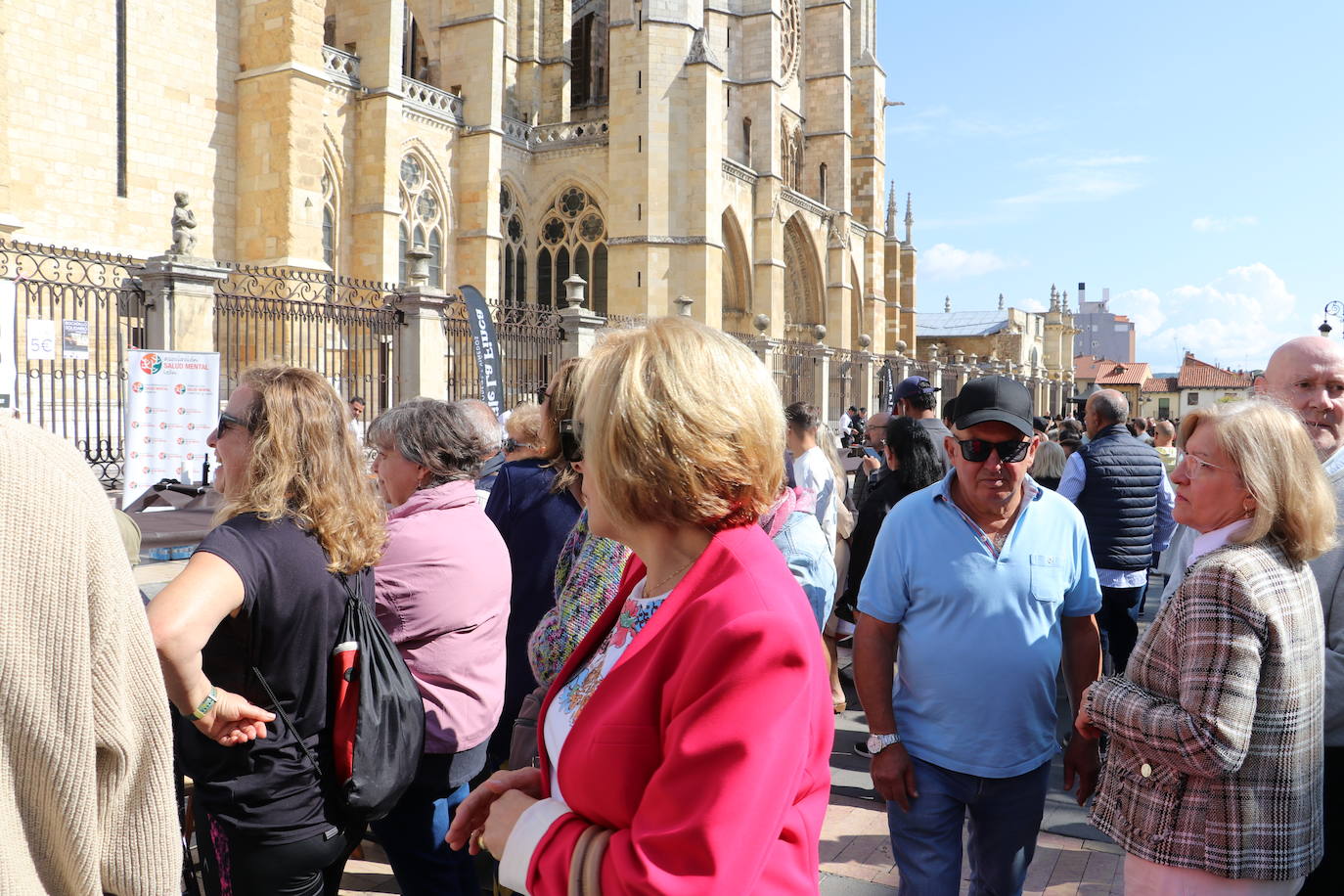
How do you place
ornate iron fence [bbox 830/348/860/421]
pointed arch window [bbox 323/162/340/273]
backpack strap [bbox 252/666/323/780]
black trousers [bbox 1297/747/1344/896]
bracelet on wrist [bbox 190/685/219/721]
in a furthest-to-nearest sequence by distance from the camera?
ornate iron fence [bbox 830/348/860/421] → pointed arch window [bbox 323/162/340/273] → black trousers [bbox 1297/747/1344/896] → backpack strap [bbox 252/666/323/780] → bracelet on wrist [bbox 190/685/219/721]

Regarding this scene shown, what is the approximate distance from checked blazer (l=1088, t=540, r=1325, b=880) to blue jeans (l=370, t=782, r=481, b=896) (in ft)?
6.01

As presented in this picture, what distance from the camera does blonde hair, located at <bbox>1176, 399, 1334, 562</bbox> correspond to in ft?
7.26

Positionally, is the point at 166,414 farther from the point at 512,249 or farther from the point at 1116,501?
the point at 512,249

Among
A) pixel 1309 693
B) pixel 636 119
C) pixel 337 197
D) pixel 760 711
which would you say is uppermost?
pixel 636 119

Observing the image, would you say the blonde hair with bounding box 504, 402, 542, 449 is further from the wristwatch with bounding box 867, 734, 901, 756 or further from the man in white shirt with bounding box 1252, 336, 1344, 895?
the man in white shirt with bounding box 1252, 336, 1344, 895

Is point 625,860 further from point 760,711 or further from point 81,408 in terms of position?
point 81,408

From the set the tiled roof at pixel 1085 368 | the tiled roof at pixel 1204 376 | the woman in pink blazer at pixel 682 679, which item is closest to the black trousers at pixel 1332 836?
the woman in pink blazer at pixel 682 679

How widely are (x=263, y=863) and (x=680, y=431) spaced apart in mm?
1612

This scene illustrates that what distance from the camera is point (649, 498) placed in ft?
4.49

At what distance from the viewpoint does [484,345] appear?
35.7 feet

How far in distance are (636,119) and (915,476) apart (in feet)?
65.5

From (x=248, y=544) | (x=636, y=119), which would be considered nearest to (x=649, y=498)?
(x=248, y=544)

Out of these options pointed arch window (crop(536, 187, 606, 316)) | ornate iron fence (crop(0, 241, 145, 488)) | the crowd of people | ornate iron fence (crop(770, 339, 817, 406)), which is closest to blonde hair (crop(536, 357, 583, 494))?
the crowd of people

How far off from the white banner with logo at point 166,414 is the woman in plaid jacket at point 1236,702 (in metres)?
7.13
